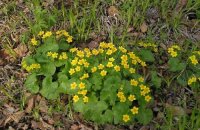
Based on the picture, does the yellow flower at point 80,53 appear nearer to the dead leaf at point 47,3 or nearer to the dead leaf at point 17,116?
the dead leaf at point 17,116

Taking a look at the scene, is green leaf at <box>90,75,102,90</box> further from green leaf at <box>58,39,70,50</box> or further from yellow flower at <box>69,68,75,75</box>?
green leaf at <box>58,39,70,50</box>

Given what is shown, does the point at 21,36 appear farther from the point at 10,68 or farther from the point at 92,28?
the point at 92,28

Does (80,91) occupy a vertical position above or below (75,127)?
above

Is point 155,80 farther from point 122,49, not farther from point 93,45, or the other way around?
point 93,45

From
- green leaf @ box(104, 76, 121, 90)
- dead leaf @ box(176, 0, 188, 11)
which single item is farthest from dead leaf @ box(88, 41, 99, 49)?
dead leaf @ box(176, 0, 188, 11)

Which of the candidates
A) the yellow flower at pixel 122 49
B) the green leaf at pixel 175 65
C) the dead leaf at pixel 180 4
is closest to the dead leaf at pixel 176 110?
the green leaf at pixel 175 65

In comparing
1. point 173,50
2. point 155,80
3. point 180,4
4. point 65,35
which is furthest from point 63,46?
point 180,4
